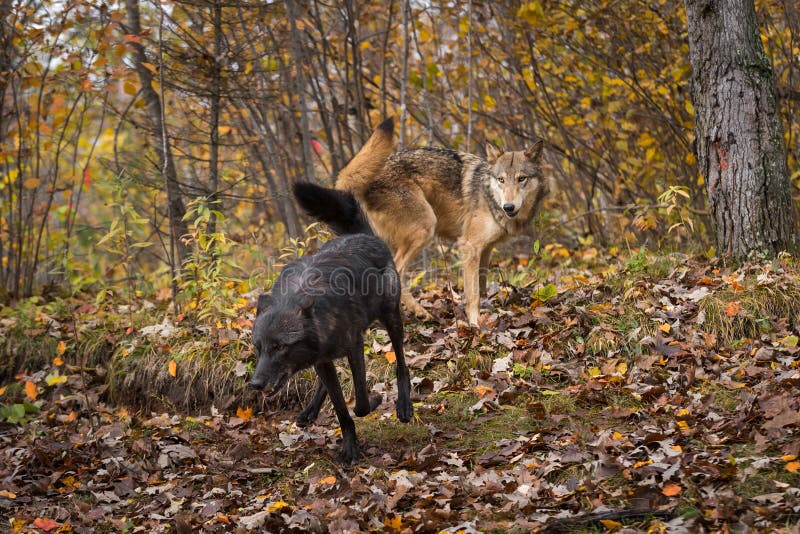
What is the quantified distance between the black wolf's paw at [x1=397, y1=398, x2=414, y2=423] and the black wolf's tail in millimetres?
1423

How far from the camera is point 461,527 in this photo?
3.63 meters

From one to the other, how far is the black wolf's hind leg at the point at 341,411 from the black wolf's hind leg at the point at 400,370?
0.52 metres

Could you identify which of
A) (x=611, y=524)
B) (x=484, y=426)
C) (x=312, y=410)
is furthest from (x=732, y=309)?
(x=312, y=410)

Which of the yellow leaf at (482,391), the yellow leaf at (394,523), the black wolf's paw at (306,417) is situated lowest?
the yellow leaf at (394,523)

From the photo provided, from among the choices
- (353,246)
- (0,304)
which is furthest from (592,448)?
(0,304)

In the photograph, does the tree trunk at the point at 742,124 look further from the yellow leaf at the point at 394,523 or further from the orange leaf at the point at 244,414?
the orange leaf at the point at 244,414

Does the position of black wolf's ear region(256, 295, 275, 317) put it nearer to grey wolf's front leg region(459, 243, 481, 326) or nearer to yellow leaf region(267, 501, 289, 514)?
yellow leaf region(267, 501, 289, 514)

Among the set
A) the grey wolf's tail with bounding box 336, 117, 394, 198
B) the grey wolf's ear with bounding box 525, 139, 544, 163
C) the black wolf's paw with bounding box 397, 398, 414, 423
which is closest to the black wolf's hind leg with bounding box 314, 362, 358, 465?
the black wolf's paw with bounding box 397, 398, 414, 423

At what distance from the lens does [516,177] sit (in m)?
7.55

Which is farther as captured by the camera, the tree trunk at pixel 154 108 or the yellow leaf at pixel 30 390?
the tree trunk at pixel 154 108

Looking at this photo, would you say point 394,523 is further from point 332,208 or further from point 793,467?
point 332,208

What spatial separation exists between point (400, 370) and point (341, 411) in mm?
700

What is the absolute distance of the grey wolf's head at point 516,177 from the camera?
24.5ft

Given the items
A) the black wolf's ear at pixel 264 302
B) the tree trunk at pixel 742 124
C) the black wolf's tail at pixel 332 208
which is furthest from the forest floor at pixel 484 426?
the black wolf's tail at pixel 332 208
